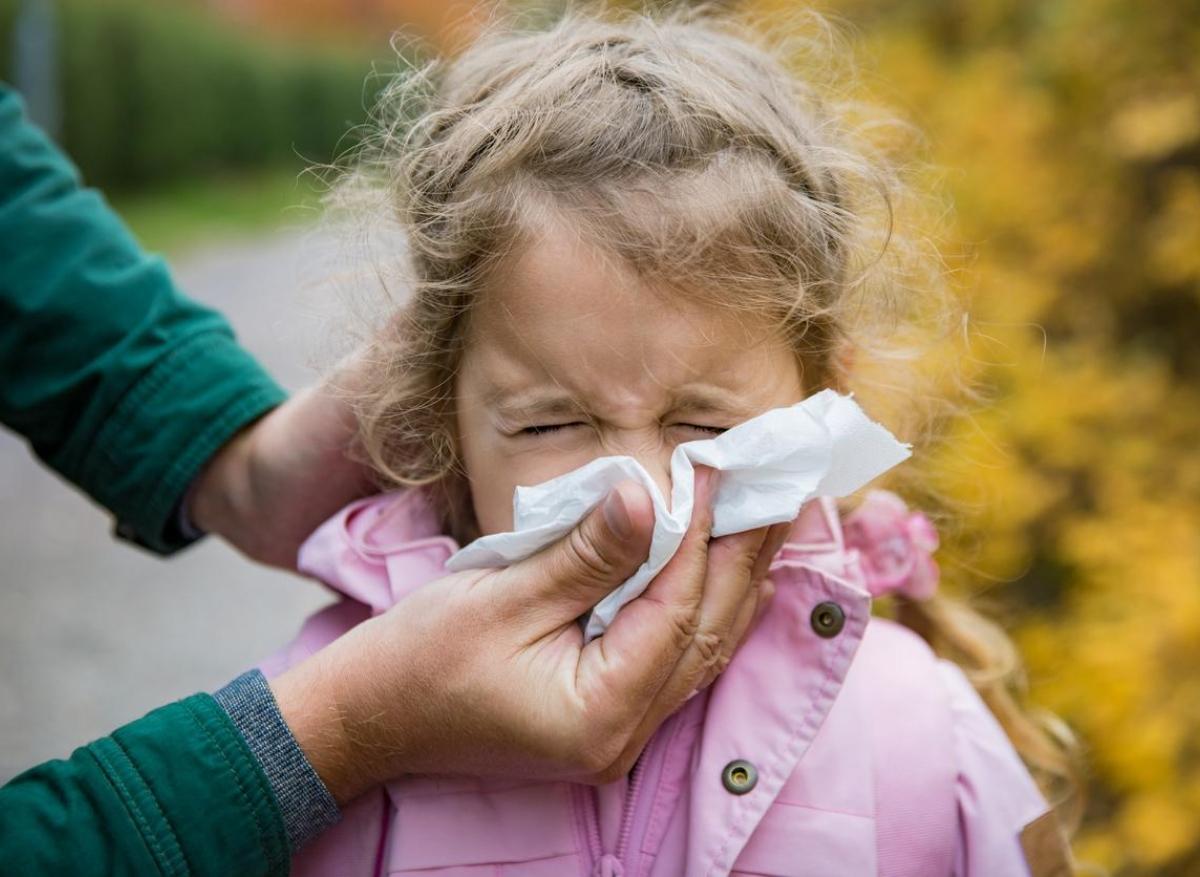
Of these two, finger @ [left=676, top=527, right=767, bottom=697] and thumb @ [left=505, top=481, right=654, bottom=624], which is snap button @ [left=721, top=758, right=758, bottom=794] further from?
thumb @ [left=505, top=481, right=654, bottom=624]

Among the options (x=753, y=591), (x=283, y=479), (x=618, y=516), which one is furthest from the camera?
(x=283, y=479)

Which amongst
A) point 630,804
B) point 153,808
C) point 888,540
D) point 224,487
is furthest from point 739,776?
point 224,487

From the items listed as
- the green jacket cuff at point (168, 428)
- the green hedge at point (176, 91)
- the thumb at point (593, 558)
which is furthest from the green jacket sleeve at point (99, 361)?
the green hedge at point (176, 91)

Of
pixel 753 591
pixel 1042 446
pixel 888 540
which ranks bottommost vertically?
pixel 1042 446

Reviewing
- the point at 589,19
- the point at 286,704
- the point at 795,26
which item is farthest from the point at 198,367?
the point at 795,26

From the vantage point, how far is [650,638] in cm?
155

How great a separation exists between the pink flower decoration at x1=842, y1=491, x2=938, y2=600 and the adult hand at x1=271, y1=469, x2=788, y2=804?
1.35ft

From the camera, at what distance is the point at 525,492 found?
5.29 feet

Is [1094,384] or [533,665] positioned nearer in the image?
[533,665]

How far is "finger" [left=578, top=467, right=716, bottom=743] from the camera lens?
154 centimetres

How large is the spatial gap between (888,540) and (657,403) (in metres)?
0.60

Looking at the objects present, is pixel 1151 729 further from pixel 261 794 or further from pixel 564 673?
pixel 261 794

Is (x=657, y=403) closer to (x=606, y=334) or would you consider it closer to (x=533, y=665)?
(x=606, y=334)

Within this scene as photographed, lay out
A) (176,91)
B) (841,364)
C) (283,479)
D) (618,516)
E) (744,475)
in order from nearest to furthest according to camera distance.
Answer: (618,516)
(744,475)
(841,364)
(283,479)
(176,91)
